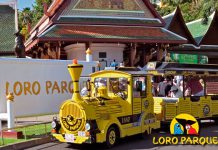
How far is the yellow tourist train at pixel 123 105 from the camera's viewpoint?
962 cm

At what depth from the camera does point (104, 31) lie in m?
24.4

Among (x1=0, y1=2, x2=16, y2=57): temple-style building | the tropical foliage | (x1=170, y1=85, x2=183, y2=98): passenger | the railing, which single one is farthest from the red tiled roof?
the tropical foliage

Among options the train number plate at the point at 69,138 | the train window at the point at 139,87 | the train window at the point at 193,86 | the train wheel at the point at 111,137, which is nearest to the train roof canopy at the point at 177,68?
the train window at the point at 193,86

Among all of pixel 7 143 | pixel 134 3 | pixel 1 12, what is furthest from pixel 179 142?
pixel 1 12

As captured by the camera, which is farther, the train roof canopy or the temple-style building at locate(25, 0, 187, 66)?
the temple-style building at locate(25, 0, 187, 66)

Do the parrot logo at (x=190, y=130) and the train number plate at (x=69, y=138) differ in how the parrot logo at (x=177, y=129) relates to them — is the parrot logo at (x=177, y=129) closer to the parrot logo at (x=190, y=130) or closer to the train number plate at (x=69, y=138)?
the parrot logo at (x=190, y=130)

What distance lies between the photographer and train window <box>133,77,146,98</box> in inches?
430

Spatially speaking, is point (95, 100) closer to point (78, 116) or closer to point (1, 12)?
point (78, 116)

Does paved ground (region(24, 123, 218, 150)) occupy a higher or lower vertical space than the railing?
lower

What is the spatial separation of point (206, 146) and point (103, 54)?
16.5 m

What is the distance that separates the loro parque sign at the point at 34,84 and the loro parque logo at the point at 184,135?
11.0 feet

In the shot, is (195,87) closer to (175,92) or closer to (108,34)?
(175,92)

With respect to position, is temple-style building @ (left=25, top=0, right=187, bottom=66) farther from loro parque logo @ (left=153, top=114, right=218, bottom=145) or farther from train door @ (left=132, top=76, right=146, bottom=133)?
loro parque logo @ (left=153, top=114, right=218, bottom=145)

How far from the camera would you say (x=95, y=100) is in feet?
32.9
